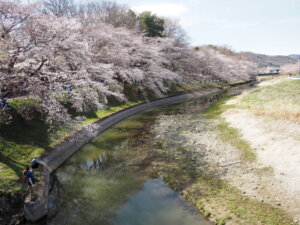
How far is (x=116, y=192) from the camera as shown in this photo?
13.1m

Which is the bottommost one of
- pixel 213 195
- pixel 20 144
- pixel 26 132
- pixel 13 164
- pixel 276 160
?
pixel 213 195

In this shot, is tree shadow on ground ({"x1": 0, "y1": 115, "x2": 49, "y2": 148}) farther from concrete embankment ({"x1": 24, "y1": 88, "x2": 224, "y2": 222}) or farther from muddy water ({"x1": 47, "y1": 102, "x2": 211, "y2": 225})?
muddy water ({"x1": 47, "y1": 102, "x2": 211, "y2": 225})

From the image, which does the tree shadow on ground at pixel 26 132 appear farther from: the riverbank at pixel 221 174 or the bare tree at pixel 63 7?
the bare tree at pixel 63 7

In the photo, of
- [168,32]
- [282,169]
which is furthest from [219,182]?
[168,32]

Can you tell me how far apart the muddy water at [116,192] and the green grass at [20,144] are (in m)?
2.23

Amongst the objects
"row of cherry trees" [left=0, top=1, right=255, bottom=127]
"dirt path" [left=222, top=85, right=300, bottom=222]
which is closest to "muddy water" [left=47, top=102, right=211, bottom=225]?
"dirt path" [left=222, top=85, right=300, bottom=222]

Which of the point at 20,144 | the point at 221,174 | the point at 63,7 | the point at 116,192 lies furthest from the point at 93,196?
the point at 63,7

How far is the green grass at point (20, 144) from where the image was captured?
11891 mm

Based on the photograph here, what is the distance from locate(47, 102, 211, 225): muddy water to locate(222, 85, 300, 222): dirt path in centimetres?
423

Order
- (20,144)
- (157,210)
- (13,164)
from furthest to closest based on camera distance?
(20,144), (13,164), (157,210)

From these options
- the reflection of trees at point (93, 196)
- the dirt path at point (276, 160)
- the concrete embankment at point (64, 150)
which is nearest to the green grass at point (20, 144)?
the concrete embankment at point (64, 150)

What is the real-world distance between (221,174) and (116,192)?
7.11 meters

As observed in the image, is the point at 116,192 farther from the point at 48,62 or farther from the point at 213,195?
the point at 48,62

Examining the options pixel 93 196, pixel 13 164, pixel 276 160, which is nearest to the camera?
pixel 93 196
